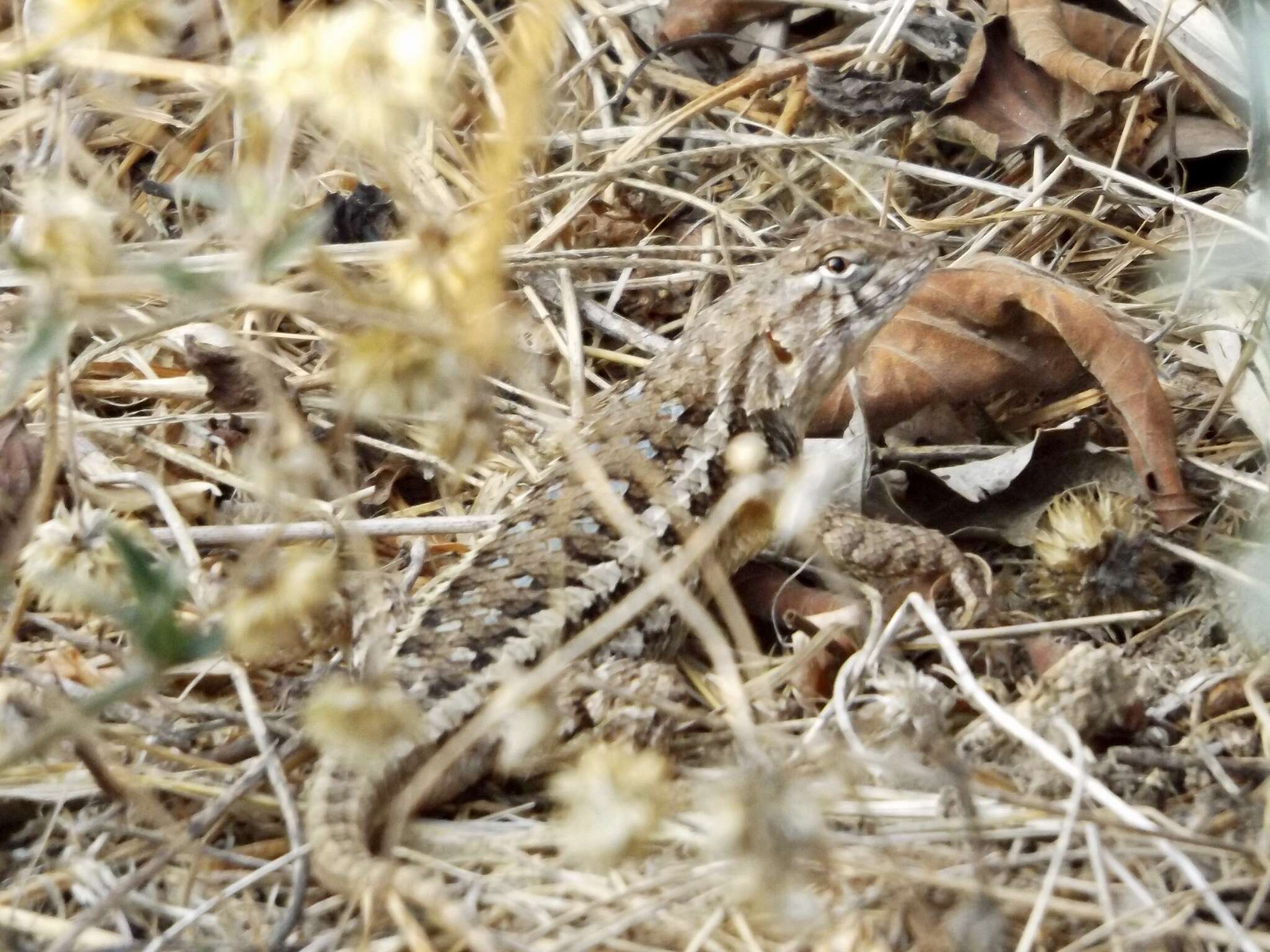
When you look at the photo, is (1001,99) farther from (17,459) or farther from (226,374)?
(17,459)

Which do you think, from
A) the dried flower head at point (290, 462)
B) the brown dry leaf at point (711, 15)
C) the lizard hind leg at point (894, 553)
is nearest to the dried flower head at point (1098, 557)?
the lizard hind leg at point (894, 553)

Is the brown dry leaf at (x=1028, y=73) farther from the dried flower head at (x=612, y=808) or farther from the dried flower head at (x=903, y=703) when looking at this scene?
the dried flower head at (x=612, y=808)

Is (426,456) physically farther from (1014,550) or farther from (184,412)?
(1014,550)

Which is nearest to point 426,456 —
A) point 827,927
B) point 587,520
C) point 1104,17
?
point 587,520

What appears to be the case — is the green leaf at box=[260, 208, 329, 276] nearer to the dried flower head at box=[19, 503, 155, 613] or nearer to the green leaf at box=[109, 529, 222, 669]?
the green leaf at box=[109, 529, 222, 669]

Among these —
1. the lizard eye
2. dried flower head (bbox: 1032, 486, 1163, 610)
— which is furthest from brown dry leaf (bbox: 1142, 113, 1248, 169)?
dried flower head (bbox: 1032, 486, 1163, 610)

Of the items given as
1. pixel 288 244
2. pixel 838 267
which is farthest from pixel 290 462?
pixel 838 267
